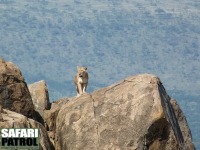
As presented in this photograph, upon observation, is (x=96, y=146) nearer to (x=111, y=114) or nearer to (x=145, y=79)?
(x=111, y=114)

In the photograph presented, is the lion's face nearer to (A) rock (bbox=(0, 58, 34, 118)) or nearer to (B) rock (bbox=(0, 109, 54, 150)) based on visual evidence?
(A) rock (bbox=(0, 58, 34, 118))

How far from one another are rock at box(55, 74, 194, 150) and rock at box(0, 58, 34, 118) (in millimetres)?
2978

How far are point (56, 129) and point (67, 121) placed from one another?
1.26 m

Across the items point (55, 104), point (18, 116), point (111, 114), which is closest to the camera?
point (18, 116)

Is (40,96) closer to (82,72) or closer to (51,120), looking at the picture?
(82,72)

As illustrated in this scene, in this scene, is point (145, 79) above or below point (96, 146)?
above

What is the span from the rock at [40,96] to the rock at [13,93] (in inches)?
185

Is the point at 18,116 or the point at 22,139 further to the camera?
the point at 18,116

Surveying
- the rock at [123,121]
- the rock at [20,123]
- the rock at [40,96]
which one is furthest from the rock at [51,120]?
the rock at [20,123]

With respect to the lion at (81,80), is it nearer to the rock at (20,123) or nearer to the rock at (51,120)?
the rock at (51,120)

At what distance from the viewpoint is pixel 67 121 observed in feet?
115

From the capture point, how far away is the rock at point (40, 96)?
143 ft

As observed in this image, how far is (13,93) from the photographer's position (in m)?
37.9

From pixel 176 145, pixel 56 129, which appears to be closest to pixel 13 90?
pixel 56 129
